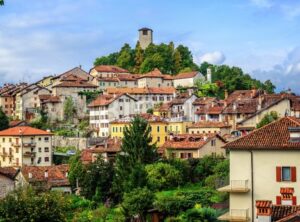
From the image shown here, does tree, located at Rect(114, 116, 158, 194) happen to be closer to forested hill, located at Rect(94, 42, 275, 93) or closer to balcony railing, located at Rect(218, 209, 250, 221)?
balcony railing, located at Rect(218, 209, 250, 221)

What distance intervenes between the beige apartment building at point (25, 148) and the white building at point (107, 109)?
501 inches

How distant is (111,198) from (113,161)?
7.01m

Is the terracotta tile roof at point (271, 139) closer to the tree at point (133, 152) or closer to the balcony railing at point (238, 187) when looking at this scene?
the balcony railing at point (238, 187)

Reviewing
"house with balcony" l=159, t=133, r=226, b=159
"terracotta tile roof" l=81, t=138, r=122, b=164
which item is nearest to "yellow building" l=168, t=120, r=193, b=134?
"terracotta tile roof" l=81, t=138, r=122, b=164

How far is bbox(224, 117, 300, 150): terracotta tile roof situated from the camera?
25734 millimetres

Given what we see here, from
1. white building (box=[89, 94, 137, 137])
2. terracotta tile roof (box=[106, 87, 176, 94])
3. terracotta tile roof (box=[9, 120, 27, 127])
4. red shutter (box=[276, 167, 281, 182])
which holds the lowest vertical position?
red shutter (box=[276, 167, 281, 182])

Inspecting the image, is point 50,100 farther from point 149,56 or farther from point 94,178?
point 94,178

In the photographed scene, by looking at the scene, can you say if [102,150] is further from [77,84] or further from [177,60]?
[177,60]

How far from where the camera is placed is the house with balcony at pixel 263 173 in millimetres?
25359

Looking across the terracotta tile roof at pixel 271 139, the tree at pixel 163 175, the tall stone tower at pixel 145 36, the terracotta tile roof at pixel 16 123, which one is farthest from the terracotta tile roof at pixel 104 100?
the terracotta tile roof at pixel 271 139

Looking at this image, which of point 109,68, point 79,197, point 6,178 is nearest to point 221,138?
point 79,197

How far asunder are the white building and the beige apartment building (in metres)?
12.7

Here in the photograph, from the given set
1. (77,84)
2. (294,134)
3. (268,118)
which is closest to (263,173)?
(294,134)

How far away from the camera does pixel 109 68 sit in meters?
108
